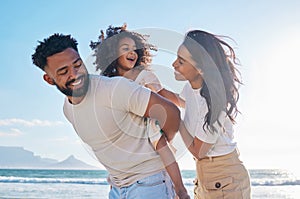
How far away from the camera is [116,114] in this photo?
1949mm

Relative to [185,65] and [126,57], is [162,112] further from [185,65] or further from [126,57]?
[126,57]

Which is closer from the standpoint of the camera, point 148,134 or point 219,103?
point 148,134

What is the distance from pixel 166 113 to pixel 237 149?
0.65 metres

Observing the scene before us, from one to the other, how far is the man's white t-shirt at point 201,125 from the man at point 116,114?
22 cm

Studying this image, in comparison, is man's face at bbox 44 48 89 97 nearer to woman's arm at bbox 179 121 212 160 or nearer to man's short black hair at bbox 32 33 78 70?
man's short black hair at bbox 32 33 78 70

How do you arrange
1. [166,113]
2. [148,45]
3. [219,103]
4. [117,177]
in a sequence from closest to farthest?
[166,113]
[117,177]
[219,103]
[148,45]

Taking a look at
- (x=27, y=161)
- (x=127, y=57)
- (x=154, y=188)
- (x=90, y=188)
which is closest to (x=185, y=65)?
(x=127, y=57)

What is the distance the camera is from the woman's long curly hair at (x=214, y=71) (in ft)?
7.41

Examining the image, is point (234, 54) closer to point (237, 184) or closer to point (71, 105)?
point (237, 184)

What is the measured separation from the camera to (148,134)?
199 cm

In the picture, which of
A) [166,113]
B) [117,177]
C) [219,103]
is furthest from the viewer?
[219,103]

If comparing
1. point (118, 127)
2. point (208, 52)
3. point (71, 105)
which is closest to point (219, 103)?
point (208, 52)

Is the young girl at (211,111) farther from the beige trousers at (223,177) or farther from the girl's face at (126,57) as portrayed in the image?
the girl's face at (126,57)

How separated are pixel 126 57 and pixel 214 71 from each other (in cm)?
48
